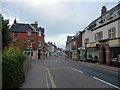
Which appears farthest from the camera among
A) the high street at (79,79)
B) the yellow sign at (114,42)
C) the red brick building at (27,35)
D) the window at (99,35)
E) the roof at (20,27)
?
the roof at (20,27)

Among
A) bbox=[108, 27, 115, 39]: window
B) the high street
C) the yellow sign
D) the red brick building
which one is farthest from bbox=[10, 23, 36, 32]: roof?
the high street

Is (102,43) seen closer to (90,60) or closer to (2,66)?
(90,60)

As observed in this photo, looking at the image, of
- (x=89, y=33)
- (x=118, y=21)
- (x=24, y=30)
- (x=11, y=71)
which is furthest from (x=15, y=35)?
(x=11, y=71)

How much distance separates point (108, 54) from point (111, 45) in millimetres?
1837

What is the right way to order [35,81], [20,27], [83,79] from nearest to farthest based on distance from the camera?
[35,81] → [83,79] → [20,27]

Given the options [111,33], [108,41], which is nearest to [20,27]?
[108,41]

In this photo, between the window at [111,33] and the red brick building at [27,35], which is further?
the red brick building at [27,35]

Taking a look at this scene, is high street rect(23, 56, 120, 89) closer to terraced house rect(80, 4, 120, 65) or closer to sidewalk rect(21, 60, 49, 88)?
sidewalk rect(21, 60, 49, 88)

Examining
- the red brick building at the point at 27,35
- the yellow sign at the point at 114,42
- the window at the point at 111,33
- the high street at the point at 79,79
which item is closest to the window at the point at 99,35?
the window at the point at 111,33

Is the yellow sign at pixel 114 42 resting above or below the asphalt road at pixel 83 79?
above

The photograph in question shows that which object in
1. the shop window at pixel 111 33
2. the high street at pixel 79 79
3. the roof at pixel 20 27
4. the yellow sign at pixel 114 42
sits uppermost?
the roof at pixel 20 27

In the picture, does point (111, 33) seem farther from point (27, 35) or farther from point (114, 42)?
point (27, 35)

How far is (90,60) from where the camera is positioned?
1320 inches

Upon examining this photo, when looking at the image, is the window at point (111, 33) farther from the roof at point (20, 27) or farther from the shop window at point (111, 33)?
the roof at point (20, 27)
